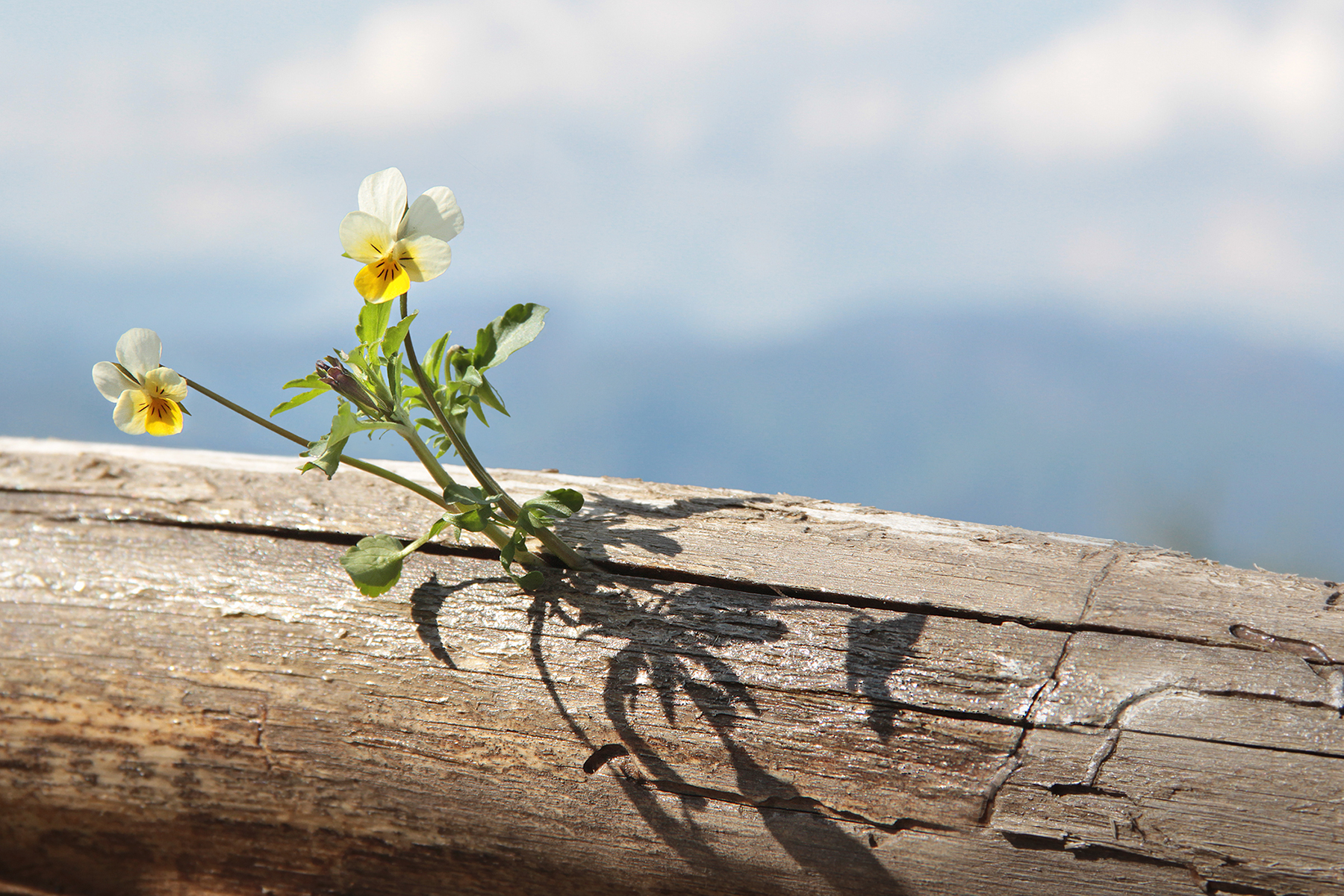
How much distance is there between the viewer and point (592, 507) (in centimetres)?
166

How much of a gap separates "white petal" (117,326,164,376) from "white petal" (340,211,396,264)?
0.33 metres

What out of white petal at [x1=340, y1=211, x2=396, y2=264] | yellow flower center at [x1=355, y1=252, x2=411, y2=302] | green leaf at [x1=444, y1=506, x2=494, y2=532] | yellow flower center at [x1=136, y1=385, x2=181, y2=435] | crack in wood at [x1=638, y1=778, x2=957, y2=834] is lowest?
crack in wood at [x1=638, y1=778, x2=957, y2=834]

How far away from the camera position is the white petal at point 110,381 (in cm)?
119

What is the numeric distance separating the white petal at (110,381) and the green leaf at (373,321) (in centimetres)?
33

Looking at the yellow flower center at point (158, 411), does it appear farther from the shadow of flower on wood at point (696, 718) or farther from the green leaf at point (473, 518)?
the shadow of flower on wood at point (696, 718)

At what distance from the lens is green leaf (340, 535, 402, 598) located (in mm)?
1229

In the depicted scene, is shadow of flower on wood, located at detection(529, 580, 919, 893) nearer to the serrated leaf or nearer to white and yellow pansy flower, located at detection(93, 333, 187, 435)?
the serrated leaf

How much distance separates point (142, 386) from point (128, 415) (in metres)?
0.05

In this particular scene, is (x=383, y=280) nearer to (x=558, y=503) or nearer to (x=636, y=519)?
(x=558, y=503)

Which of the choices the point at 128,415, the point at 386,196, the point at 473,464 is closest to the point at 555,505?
Result: the point at 473,464

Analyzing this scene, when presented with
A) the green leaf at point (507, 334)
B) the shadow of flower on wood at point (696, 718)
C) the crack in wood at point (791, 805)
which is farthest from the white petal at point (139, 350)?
the crack in wood at point (791, 805)

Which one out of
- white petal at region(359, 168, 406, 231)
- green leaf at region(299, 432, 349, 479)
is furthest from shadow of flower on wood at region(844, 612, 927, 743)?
white petal at region(359, 168, 406, 231)

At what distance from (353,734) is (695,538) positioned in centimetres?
67

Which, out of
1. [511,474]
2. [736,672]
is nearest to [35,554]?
[511,474]
